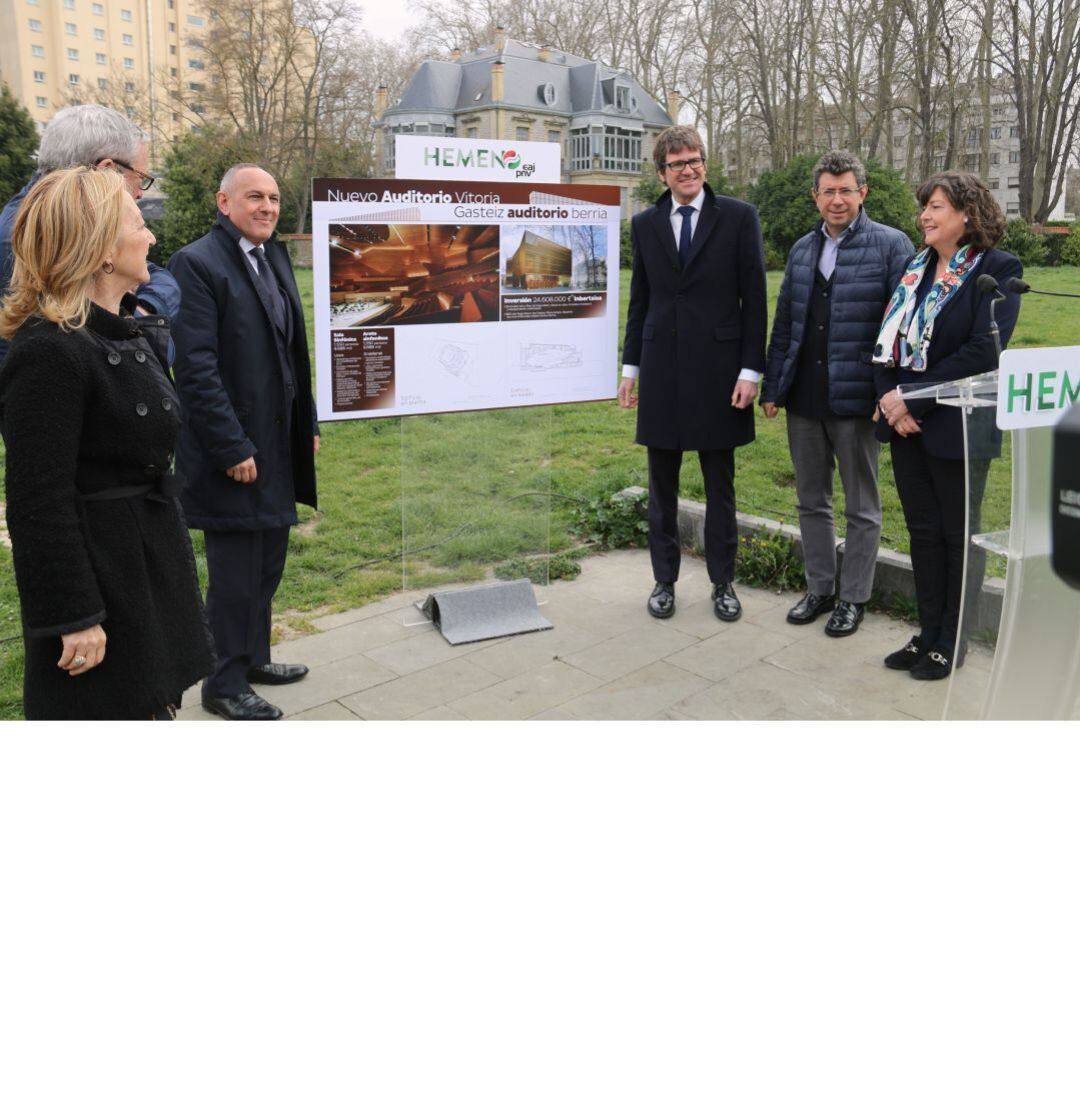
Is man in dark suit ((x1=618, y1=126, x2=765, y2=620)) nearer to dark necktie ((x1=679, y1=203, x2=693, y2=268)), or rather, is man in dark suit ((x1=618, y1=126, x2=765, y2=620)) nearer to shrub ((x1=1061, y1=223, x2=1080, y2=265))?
dark necktie ((x1=679, y1=203, x2=693, y2=268))

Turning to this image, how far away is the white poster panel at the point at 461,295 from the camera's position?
369 cm

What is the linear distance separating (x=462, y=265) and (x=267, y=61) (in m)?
5.84

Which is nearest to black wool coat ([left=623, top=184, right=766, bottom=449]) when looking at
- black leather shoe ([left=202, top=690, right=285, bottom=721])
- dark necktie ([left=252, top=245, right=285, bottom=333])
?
dark necktie ([left=252, top=245, right=285, bottom=333])

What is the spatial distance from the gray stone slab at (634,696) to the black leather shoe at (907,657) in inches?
25.4

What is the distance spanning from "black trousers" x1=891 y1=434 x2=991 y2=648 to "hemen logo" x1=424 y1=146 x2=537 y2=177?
165 centimetres

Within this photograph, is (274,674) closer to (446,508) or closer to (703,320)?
(446,508)

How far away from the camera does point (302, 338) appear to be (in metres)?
3.38

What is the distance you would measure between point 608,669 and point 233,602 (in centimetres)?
129

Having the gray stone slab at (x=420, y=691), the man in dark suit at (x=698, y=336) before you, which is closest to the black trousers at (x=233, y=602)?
the gray stone slab at (x=420, y=691)

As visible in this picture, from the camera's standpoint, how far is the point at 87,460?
1916mm

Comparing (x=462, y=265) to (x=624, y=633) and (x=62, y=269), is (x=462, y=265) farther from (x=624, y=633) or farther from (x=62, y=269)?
(x=62, y=269)

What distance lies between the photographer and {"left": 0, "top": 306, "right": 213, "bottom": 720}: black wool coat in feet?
5.93

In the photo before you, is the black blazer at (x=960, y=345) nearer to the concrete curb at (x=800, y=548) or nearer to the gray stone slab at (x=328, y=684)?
the concrete curb at (x=800, y=548)

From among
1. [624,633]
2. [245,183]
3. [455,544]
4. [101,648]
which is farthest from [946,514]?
[101,648]
